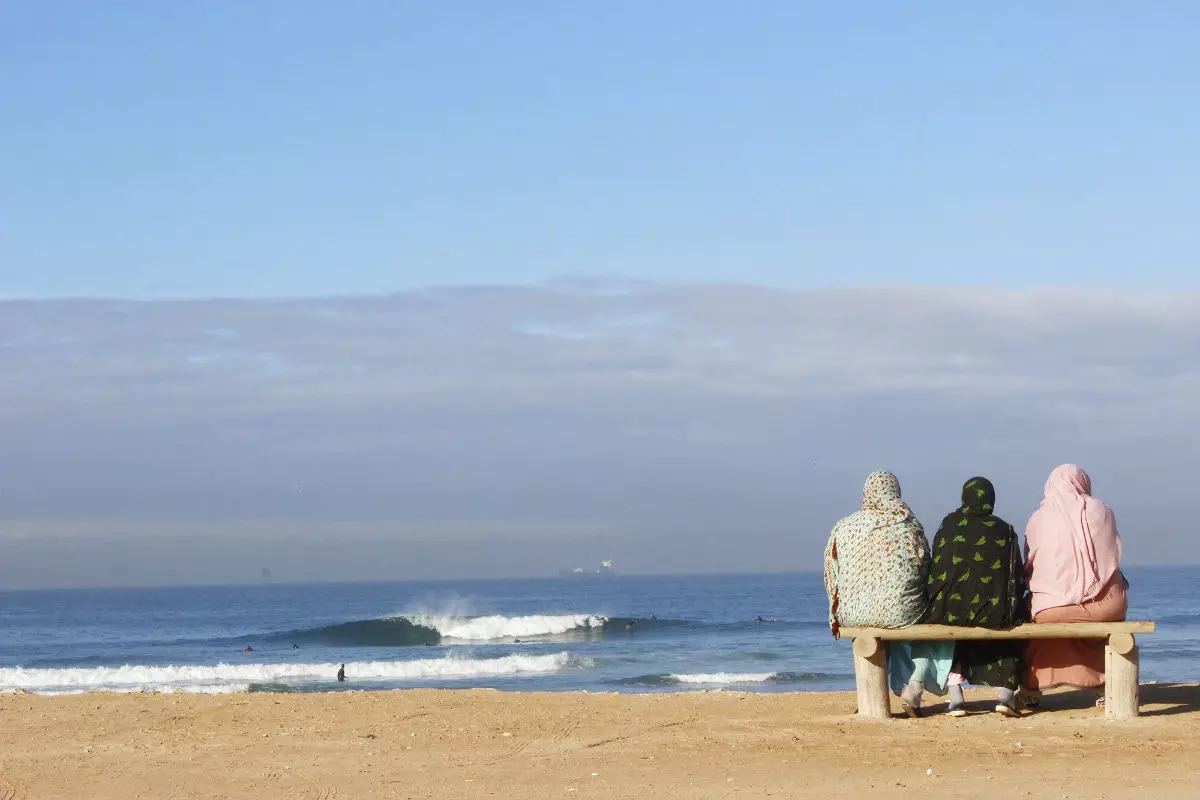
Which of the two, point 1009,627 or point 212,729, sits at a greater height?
point 1009,627

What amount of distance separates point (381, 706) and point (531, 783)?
3745 millimetres

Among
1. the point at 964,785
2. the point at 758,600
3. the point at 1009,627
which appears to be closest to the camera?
the point at 964,785

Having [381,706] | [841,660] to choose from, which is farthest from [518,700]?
[841,660]

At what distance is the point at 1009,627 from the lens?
8266 millimetres

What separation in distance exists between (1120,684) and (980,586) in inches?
42.1

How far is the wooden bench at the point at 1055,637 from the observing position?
8109 millimetres

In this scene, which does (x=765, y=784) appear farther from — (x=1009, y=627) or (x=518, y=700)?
(x=518, y=700)

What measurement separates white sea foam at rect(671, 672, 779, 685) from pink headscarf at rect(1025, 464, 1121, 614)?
12.8m

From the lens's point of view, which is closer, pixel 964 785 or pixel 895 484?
pixel 964 785

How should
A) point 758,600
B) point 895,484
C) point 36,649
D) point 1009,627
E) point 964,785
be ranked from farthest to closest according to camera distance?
point 758,600, point 36,649, point 895,484, point 1009,627, point 964,785

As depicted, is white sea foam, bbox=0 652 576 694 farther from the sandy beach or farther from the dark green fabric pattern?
the dark green fabric pattern

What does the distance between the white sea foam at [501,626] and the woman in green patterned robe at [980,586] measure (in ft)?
118

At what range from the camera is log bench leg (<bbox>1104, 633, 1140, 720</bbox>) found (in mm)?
8188

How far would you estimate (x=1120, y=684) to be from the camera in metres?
8.25
